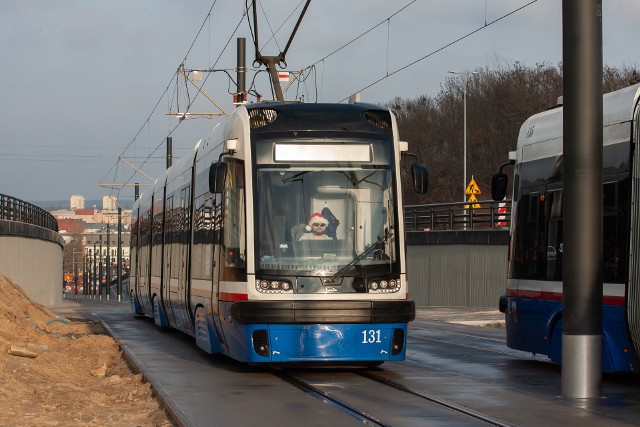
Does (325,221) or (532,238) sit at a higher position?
(325,221)

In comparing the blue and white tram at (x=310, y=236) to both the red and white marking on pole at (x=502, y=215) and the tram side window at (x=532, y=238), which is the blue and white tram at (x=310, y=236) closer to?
the tram side window at (x=532, y=238)

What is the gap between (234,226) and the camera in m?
14.8

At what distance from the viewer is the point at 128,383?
1477 centimetres

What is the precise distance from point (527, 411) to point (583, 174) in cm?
255

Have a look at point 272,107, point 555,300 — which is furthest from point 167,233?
point 555,300

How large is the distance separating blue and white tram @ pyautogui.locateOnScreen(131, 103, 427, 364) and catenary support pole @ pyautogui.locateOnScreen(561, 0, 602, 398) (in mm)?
2508

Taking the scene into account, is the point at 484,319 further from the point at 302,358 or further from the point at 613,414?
the point at 613,414

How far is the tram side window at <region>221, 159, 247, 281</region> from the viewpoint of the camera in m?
14.5

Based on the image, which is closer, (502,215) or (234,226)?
(234,226)

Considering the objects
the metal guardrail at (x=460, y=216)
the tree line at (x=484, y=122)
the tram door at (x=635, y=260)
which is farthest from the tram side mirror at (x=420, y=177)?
the tree line at (x=484, y=122)

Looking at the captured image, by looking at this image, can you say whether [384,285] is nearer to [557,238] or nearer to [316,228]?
[316,228]

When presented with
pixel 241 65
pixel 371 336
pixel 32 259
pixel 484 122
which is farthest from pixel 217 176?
pixel 484 122

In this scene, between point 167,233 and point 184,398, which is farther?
point 167,233

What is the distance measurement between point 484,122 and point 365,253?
58.8m
